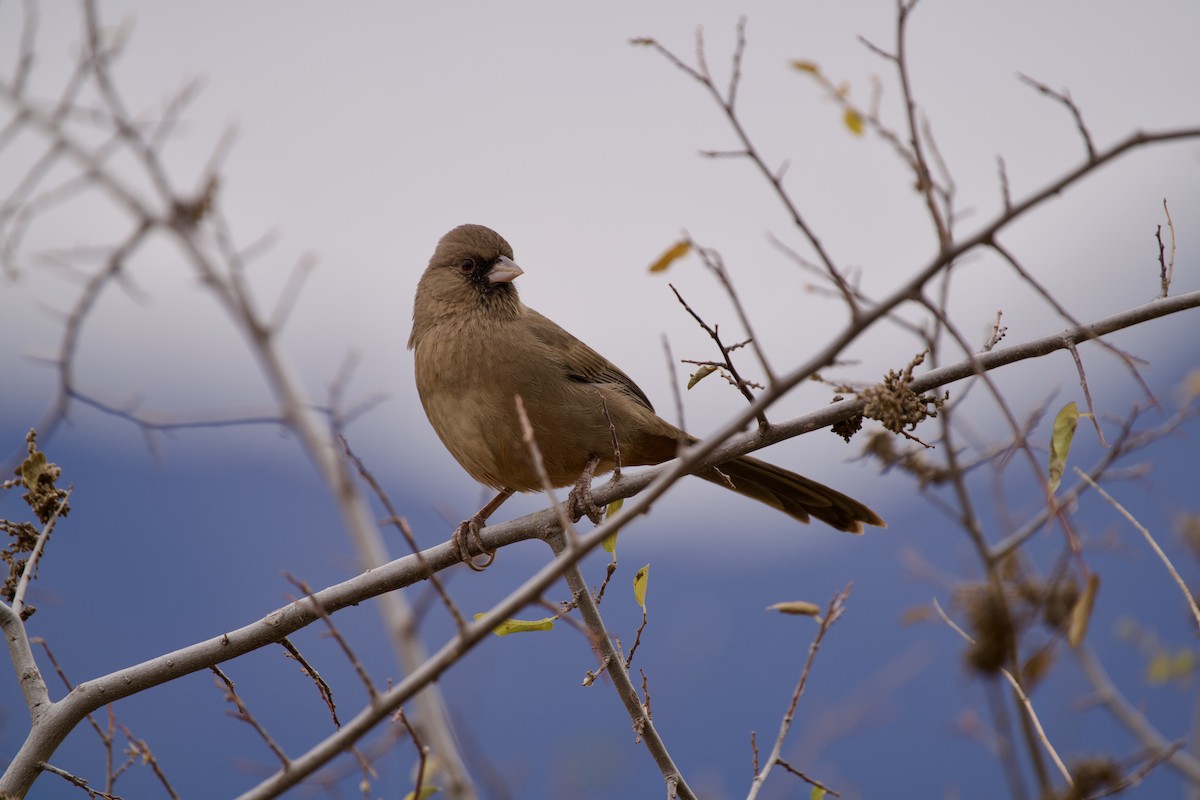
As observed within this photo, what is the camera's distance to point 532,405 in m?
4.59

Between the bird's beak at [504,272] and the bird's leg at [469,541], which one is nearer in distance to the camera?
the bird's leg at [469,541]

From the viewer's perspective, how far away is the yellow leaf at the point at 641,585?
3.17 m

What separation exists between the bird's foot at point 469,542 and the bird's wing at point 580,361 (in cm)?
100

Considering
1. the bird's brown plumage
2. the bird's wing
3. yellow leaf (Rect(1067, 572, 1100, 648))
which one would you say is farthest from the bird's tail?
yellow leaf (Rect(1067, 572, 1100, 648))

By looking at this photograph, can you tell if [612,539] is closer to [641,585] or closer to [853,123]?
[641,585]

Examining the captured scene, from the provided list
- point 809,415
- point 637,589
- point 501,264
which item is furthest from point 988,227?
point 501,264

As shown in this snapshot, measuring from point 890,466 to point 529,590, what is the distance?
2.19m

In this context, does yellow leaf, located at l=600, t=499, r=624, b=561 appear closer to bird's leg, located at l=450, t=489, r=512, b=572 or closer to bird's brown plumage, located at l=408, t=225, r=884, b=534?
bird's leg, located at l=450, t=489, r=512, b=572

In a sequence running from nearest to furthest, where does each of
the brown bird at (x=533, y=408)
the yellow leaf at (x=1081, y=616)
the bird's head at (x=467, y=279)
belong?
the yellow leaf at (x=1081, y=616), the brown bird at (x=533, y=408), the bird's head at (x=467, y=279)

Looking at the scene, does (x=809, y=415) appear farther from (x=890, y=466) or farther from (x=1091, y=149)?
(x=1091, y=149)


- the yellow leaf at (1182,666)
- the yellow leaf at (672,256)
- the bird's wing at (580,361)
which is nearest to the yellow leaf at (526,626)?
the yellow leaf at (672,256)

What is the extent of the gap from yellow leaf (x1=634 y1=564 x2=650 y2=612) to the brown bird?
115 centimetres

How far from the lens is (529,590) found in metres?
1.95

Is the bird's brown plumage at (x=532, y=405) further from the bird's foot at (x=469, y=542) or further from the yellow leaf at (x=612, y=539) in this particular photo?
the yellow leaf at (x=612, y=539)
